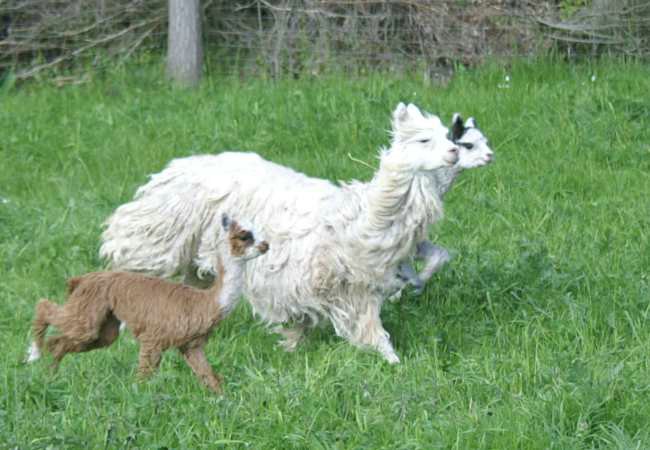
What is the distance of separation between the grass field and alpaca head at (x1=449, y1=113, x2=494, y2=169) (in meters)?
0.85

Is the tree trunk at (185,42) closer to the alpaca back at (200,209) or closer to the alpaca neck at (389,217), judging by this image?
the alpaca back at (200,209)

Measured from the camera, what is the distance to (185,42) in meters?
12.3

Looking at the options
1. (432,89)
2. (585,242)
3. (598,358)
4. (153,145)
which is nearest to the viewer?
(598,358)

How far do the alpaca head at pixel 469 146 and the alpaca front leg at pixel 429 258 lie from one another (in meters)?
0.45

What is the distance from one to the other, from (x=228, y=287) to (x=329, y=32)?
6555mm

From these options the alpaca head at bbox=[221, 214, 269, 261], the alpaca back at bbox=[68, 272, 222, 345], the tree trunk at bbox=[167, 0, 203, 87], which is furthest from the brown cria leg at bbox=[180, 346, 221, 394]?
the tree trunk at bbox=[167, 0, 203, 87]

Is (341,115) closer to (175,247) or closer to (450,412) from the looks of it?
(175,247)

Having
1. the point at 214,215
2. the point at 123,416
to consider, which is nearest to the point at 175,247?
the point at 214,215

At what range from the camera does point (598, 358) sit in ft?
20.6

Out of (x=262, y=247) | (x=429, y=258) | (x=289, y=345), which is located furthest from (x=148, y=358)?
(x=429, y=258)

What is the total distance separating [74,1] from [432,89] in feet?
11.8

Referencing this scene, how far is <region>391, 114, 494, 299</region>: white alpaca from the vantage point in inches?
268

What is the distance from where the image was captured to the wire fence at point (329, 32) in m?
11.9

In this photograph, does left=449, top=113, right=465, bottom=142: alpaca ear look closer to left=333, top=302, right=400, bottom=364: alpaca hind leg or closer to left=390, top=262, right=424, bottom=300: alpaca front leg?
left=390, top=262, right=424, bottom=300: alpaca front leg
